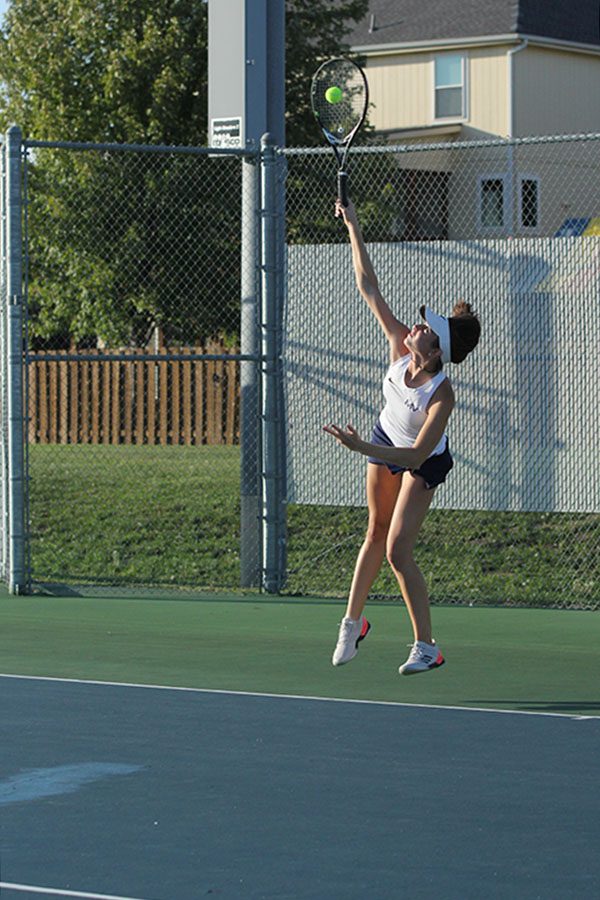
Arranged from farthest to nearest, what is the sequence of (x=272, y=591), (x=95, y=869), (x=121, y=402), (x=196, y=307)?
(x=196, y=307)
(x=121, y=402)
(x=272, y=591)
(x=95, y=869)

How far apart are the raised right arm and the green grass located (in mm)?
3752

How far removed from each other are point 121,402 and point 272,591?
37.9 ft

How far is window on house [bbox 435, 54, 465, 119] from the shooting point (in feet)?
133

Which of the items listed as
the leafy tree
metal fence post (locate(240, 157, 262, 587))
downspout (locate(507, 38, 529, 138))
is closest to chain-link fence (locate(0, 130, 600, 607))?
metal fence post (locate(240, 157, 262, 587))

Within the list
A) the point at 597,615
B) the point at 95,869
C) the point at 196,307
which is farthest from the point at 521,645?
the point at 196,307

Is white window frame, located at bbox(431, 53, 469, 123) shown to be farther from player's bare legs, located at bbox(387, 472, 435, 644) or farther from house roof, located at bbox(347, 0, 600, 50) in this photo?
player's bare legs, located at bbox(387, 472, 435, 644)

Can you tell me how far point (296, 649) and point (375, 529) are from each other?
4.95ft

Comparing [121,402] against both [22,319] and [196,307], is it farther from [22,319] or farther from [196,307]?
[22,319]

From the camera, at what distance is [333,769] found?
689cm

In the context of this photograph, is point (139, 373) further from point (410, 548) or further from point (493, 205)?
point (410, 548)

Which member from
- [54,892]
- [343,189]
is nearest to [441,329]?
[343,189]

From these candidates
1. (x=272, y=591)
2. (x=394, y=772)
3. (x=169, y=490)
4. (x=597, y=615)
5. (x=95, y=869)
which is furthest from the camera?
(x=169, y=490)

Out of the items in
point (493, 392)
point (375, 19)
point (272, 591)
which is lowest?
point (272, 591)

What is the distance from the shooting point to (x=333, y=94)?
1082 cm
